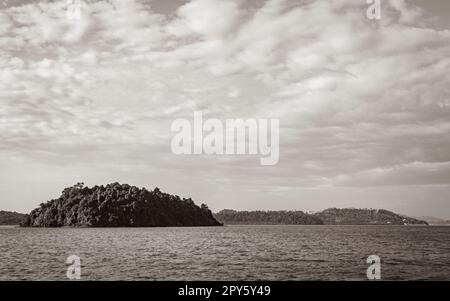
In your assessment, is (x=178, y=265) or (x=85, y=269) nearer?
(x=85, y=269)

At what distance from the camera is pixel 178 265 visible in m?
62.2

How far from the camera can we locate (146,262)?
6569cm

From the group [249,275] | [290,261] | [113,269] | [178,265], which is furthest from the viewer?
[290,261]

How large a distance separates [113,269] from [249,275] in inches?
711
